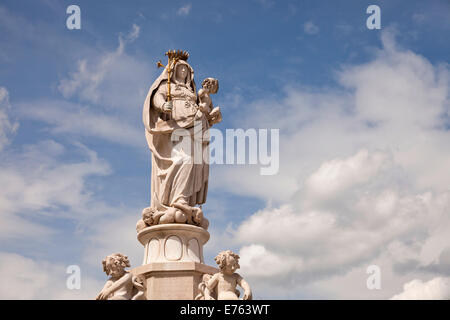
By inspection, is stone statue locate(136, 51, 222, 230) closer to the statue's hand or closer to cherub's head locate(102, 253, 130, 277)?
the statue's hand

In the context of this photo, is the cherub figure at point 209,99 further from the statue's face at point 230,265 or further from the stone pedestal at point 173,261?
the statue's face at point 230,265

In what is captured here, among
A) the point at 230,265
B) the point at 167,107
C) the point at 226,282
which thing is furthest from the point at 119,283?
the point at 167,107

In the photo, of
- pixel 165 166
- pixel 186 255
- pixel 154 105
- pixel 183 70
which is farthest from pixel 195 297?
pixel 183 70

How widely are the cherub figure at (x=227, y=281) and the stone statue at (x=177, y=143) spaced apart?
2390 mm

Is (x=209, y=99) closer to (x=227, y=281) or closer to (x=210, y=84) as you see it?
(x=210, y=84)

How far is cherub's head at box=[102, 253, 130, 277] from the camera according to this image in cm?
1341

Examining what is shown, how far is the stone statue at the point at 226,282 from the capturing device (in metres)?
13.0

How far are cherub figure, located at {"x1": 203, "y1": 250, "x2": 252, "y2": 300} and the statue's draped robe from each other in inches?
110

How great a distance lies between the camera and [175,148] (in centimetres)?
1606

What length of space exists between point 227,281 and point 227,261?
18.3 inches

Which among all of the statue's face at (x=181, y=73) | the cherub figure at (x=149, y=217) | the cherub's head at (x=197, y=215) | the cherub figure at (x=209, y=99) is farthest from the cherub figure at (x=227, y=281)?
the statue's face at (x=181, y=73)
